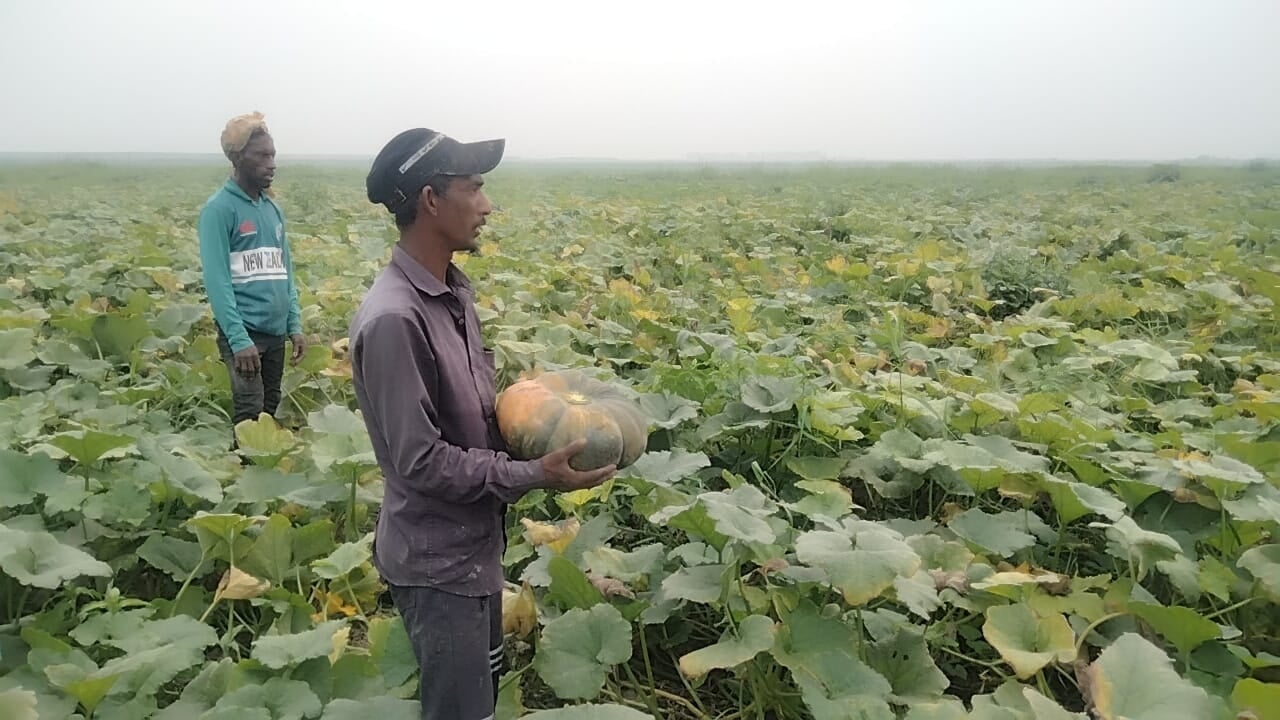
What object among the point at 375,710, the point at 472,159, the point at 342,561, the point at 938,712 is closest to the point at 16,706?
the point at 375,710

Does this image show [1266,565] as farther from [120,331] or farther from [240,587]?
[120,331]

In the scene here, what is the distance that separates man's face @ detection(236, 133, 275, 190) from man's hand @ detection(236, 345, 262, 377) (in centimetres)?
65

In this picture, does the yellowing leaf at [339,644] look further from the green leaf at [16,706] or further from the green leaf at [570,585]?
the green leaf at [16,706]

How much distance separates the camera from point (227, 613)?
2715mm

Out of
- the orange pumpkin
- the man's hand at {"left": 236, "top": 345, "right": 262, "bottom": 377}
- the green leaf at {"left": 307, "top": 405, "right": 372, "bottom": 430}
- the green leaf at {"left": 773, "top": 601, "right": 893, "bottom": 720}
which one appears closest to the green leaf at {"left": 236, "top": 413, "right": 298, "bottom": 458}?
the green leaf at {"left": 307, "top": 405, "right": 372, "bottom": 430}

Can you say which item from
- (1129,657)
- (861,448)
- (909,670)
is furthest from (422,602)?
(861,448)

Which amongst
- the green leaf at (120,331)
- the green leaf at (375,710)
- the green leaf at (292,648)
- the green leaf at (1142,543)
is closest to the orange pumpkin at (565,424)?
the green leaf at (375,710)

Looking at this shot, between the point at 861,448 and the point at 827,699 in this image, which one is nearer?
the point at 827,699

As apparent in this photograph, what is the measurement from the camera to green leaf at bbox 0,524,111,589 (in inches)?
85.2

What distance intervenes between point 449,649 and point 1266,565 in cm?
215

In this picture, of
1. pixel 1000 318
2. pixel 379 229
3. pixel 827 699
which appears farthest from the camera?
pixel 379 229

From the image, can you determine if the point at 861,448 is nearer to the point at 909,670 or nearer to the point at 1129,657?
the point at 909,670

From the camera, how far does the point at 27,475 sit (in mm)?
2674

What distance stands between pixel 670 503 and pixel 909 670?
95cm
